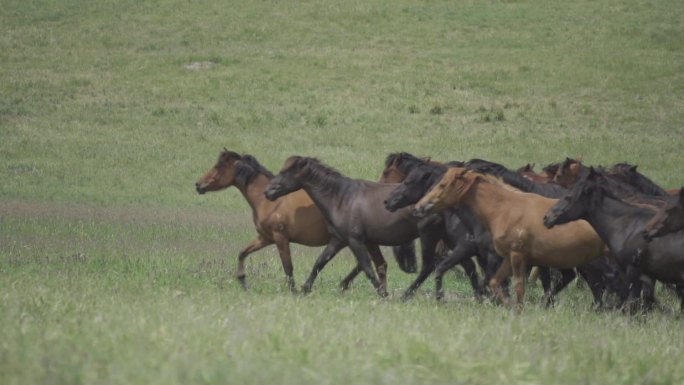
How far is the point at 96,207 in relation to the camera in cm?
2419

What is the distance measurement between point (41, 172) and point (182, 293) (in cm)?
1883

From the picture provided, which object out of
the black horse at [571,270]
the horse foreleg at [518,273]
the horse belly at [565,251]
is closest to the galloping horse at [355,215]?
the black horse at [571,270]

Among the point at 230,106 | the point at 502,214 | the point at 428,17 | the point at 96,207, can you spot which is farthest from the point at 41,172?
the point at 428,17

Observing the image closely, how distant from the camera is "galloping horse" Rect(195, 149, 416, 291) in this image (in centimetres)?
1516

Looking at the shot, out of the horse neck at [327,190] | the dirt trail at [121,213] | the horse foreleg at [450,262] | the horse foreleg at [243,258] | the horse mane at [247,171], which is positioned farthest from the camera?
the dirt trail at [121,213]

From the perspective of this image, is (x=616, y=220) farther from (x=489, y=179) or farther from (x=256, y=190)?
(x=256, y=190)

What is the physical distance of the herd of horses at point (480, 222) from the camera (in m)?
12.8

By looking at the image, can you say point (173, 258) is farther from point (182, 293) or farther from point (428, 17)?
point (428, 17)

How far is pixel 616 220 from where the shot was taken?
12.8 m

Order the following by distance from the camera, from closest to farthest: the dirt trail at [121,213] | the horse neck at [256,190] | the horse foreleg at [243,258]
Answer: the horse foreleg at [243,258] < the horse neck at [256,190] < the dirt trail at [121,213]

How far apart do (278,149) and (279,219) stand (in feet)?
59.2

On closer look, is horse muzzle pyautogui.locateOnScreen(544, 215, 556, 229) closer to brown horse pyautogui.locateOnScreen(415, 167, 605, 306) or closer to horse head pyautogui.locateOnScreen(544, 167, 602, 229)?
horse head pyautogui.locateOnScreen(544, 167, 602, 229)

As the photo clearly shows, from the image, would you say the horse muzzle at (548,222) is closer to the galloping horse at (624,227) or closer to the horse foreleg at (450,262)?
the galloping horse at (624,227)

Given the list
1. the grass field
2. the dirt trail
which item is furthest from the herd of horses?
the dirt trail
